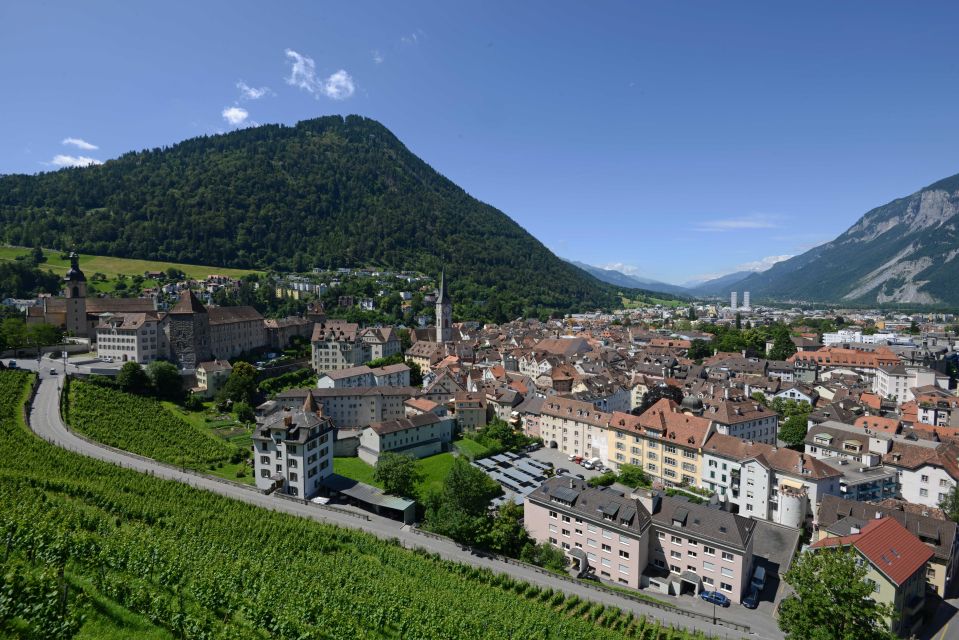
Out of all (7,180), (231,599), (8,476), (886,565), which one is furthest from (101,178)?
(886,565)

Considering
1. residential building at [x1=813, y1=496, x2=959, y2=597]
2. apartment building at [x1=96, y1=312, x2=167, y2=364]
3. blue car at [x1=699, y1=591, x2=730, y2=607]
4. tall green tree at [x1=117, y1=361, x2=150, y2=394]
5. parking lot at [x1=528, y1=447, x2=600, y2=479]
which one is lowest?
blue car at [x1=699, y1=591, x2=730, y2=607]

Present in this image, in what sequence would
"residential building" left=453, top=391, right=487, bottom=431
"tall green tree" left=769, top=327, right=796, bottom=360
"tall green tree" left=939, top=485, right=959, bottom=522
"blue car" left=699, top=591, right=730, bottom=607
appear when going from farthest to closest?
1. "tall green tree" left=769, top=327, right=796, bottom=360
2. "residential building" left=453, top=391, right=487, bottom=431
3. "tall green tree" left=939, top=485, right=959, bottom=522
4. "blue car" left=699, top=591, right=730, bottom=607

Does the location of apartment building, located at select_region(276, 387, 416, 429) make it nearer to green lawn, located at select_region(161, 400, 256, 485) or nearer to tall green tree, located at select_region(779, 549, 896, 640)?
green lawn, located at select_region(161, 400, 256, 485)

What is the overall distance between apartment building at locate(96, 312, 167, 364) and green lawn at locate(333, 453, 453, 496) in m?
42.9

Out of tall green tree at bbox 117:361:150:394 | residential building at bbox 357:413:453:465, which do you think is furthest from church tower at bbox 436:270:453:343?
tall green tree at bbox 117:361:150:394

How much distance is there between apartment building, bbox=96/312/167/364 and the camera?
258ft

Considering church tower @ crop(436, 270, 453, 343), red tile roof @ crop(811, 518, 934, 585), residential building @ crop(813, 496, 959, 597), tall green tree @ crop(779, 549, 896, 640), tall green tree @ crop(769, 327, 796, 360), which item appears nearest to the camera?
tall green tree @ crop(779, 549, 896, 640)

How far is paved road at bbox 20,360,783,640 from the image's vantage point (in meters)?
33.6

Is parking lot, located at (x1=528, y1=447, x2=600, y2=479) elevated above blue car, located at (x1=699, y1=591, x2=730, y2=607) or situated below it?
above

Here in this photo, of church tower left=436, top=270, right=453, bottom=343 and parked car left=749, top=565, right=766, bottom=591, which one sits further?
church tower left=436, top=270, right=453, bottom=343

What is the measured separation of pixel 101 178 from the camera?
7662 inches

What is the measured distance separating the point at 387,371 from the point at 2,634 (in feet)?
218

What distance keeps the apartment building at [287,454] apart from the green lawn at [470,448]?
19382 millimetres

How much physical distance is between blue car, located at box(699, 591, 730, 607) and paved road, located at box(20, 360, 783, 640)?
2.02 ft
